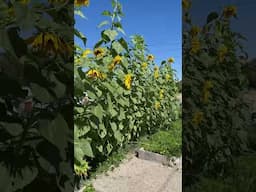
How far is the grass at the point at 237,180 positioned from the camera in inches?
64.3

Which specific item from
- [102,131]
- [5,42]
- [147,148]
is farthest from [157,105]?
[5,42]

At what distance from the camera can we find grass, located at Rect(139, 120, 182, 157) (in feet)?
9.49

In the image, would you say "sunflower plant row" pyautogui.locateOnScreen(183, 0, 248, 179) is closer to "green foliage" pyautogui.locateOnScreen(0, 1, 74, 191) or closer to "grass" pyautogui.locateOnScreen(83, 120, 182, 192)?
"grass" pyautogui.locateOnScreen(83, 120, 182, 192)

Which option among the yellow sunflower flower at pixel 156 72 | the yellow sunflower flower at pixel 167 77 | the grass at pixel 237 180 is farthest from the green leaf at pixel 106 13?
the yellow sunflower flower at pixel 167 77

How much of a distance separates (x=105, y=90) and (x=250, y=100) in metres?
0.73

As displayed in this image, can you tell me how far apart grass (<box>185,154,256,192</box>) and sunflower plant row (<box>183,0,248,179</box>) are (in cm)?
6

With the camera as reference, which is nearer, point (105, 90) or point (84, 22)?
point (84, 22)

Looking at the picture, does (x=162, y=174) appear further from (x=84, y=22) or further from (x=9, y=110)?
(x=9, y=110)

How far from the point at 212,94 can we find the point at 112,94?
561 millimetres

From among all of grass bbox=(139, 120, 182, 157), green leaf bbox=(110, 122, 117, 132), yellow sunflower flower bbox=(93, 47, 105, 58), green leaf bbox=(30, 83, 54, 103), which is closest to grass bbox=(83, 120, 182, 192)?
grass bbox=(139, 120, 182, 157)

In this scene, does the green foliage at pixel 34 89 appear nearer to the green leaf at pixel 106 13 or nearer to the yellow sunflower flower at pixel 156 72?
the green leaf at pixel 106 13

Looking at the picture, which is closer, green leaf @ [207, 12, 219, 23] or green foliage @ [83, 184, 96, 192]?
green leaf @ [207, 12, 219, 23]

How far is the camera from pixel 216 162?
6.09 feet

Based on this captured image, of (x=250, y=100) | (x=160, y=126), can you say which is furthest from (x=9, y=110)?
(x=160, y=126)
